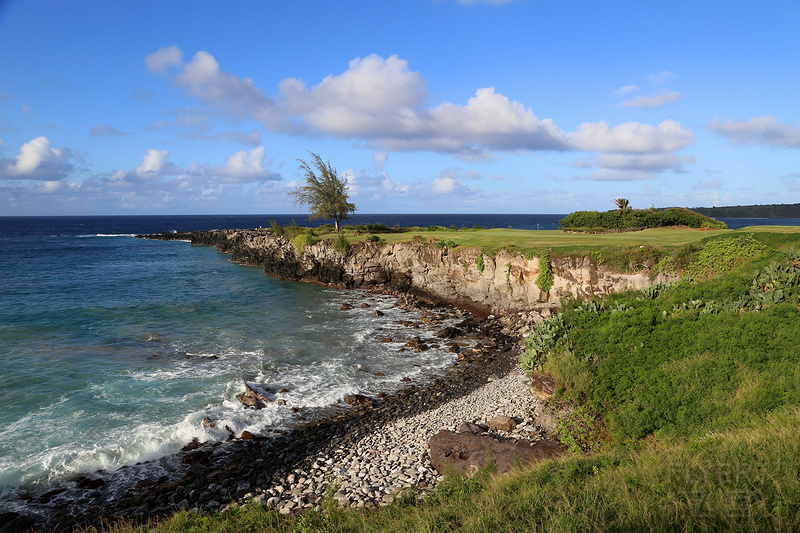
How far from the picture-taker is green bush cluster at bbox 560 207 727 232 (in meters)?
38.5

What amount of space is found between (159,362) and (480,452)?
57.2 ft

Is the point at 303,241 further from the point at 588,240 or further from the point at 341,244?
the point at 588,240

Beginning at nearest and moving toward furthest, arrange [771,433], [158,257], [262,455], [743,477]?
[743,477] → [771,433] → [262,455] → [158,257]

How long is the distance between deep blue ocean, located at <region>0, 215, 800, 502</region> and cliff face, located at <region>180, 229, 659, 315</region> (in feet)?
12.6

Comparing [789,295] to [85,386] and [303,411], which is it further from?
[85,386]

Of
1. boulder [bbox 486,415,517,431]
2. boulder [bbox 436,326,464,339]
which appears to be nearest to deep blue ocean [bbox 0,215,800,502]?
boulder [bbox 436,326,464,339]

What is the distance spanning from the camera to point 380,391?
1741cm

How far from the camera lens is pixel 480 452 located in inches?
421

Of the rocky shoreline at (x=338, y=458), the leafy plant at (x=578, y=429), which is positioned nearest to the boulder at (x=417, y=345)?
the rocky shoreline at (x=338, y=458)

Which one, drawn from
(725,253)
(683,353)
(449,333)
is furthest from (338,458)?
(725,253)

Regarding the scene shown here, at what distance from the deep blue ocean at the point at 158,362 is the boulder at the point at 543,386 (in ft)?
21.8

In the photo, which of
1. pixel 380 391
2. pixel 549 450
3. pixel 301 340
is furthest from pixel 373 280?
pixel 549 450

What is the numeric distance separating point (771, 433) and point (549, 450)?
4.63 m

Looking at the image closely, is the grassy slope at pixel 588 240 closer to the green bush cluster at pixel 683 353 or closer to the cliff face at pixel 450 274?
the cliff face at pixel 450 274
